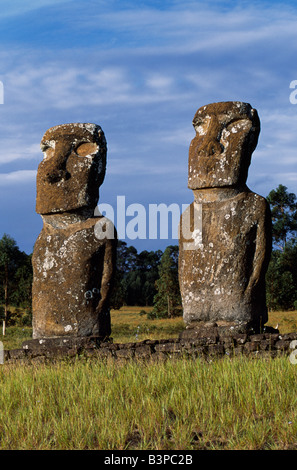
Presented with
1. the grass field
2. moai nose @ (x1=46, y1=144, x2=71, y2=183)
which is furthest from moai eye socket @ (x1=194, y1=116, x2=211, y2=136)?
the grass field

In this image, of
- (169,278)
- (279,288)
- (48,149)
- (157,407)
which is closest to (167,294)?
(169,278)

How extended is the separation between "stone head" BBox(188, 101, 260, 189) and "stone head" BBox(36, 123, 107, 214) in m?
1.75

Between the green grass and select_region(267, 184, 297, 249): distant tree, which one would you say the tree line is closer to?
select_region(267, 184, 297, 249): distant tree

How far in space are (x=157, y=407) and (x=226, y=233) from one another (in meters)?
4.53

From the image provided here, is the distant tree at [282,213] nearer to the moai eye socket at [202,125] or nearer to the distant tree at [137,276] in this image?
the distant tree at [137,276]

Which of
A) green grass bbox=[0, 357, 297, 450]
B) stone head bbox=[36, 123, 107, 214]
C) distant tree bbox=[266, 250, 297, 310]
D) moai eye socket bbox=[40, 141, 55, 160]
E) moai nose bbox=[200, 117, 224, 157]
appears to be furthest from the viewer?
distant tree bbox=[266, 250, 297, 310]

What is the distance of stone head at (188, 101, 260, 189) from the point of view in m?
11.5

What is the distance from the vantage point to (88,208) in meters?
12.1

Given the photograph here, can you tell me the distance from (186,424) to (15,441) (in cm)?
187

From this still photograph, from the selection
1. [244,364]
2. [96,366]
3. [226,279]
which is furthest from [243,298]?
[96,366]

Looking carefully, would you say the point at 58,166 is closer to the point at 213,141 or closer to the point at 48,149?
the point at 48,149

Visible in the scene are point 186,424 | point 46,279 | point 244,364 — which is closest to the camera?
point 186,424

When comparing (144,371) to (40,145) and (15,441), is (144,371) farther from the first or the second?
(40,145)
